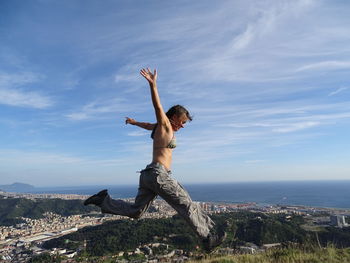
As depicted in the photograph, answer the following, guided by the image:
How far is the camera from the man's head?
2.82 meters

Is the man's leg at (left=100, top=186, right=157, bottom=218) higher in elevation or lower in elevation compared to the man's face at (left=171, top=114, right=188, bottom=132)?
lower

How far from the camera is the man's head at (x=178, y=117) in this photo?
2822 mm

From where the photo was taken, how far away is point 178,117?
2.82 metres

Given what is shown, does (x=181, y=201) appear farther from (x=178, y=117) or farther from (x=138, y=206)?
(x=178, y=117)

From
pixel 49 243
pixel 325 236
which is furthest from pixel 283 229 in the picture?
pixel 49 243

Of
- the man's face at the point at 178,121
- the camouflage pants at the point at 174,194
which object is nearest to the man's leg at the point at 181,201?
the camouflage pants at the point at 174,194

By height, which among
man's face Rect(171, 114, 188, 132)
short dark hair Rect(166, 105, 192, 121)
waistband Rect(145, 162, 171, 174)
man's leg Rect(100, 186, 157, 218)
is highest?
short dark hair Rect(166, 105, 192, 121)

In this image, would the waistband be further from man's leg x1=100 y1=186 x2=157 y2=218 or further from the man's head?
the man's head

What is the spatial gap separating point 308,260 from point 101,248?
23.5 meters

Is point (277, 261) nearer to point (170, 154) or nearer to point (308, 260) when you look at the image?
point (308, 260)

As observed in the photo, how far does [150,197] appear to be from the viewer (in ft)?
9.24

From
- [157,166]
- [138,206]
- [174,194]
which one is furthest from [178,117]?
[138,206]

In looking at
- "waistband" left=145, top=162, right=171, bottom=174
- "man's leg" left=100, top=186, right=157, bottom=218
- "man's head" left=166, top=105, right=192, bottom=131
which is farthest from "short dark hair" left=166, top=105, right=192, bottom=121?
"man's leg" left=100, top=186, right=157, bottom=218

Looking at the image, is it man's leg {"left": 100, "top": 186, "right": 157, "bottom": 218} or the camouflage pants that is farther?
man's leg {"left": 100, "top": 186, "right": 157, "bottom": 218}
